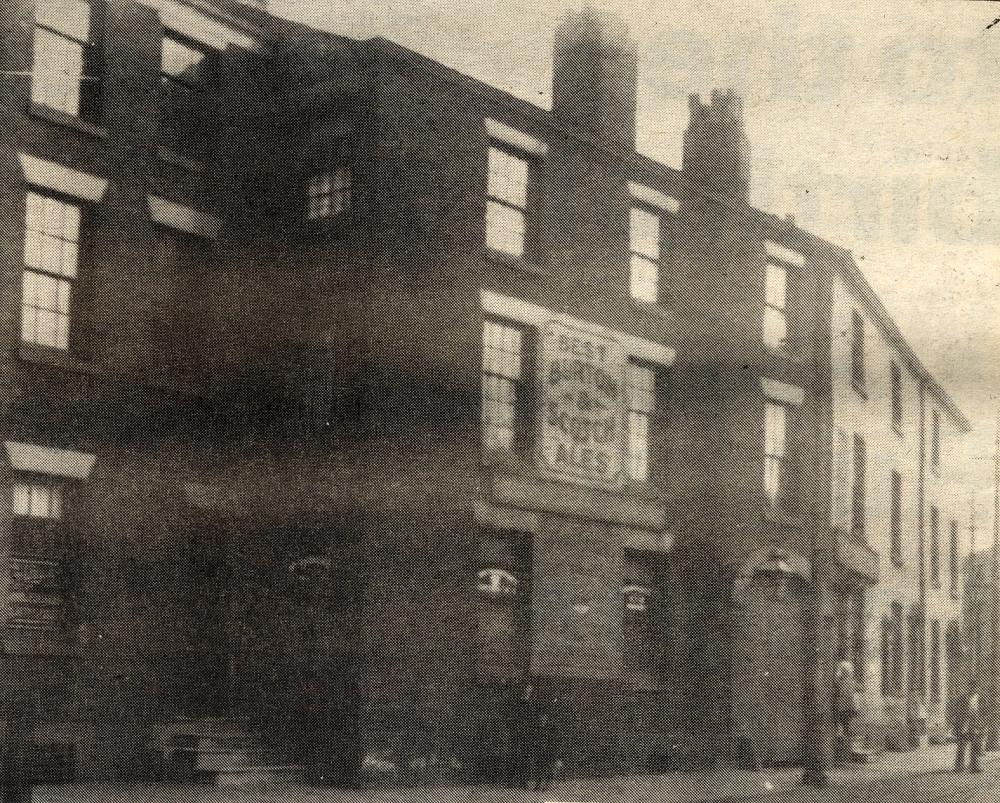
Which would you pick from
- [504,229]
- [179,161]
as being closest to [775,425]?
[504,229]

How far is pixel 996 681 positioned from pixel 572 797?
12.1ft

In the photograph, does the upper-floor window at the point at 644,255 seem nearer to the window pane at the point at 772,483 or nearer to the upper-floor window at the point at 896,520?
the window pane at the point at 772,483

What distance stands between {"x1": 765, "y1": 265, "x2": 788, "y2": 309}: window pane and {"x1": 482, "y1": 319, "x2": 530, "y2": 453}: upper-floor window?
7.82 feet

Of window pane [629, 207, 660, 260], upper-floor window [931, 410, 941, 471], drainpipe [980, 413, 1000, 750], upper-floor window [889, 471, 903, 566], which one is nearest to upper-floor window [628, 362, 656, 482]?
window pane [629, 207, 660, 260]

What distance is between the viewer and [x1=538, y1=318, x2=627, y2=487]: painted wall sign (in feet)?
47.2

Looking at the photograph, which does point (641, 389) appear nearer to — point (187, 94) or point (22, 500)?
point (187, 94)

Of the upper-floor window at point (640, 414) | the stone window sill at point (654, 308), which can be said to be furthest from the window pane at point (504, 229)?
the upper-floor window at point (640, 414)

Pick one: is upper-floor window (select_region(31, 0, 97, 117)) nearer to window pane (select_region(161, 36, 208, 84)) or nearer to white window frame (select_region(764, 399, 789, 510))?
window pane (select_region(161, 36, 208, 84))

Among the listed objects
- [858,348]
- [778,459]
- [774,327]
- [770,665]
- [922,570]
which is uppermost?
[774,327]

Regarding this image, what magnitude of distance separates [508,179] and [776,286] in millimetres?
2815

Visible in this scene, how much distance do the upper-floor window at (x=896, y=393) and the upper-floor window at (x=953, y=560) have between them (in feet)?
3.07

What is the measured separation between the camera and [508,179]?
14953 mm

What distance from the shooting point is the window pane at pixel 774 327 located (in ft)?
45.0

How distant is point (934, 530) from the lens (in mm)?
12797
